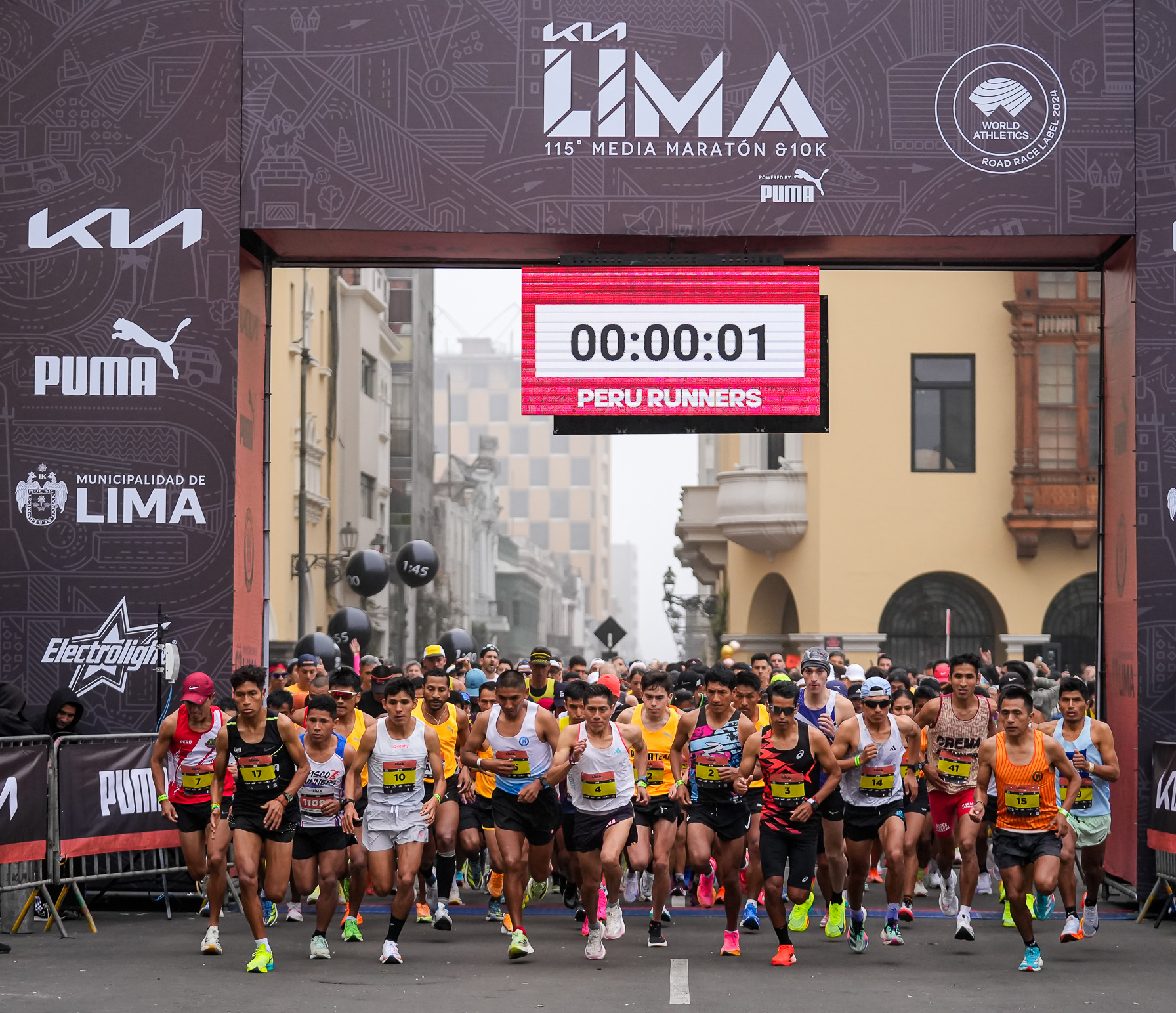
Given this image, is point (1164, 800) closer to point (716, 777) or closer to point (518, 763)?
point (716, 777)

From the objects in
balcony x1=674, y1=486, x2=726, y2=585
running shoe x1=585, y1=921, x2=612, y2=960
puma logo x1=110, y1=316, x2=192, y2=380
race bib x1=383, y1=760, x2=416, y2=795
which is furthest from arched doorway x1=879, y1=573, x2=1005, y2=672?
race bib x1=383, y1=760, x2=416, y2=795

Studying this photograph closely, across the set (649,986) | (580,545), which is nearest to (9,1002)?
(649,986)

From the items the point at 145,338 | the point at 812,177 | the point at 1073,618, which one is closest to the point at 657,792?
the point at 812,177

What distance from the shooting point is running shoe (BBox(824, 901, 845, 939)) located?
12.3m

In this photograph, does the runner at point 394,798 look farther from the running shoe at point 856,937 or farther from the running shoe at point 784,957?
the running shoe at point 856,937

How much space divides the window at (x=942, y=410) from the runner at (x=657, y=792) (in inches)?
735

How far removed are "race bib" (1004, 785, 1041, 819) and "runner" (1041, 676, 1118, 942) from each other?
113 cm

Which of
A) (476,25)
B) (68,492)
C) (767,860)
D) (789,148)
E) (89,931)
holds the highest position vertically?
(476,25)

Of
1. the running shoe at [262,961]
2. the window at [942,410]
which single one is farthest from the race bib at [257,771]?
the window at [942,410]

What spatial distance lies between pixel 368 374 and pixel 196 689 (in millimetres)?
36197

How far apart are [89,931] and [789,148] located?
8682 mm

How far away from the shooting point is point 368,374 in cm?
4788

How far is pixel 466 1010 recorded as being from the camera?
31.0 feet

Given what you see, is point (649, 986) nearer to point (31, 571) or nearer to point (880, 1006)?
point (880, 1006)
